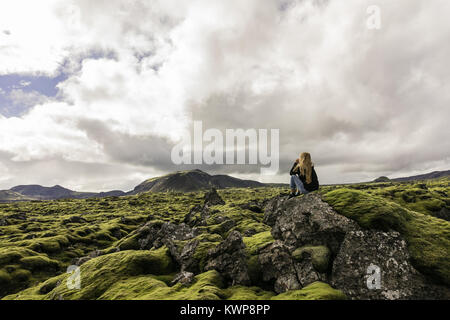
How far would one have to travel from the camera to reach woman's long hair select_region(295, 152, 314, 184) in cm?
2117

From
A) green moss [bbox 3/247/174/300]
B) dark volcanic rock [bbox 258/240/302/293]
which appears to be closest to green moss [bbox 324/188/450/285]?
dark volcanic rock [bbox 258/240/302/293]

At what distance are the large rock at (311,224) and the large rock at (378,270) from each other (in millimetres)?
991

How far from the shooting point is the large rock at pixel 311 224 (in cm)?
1844

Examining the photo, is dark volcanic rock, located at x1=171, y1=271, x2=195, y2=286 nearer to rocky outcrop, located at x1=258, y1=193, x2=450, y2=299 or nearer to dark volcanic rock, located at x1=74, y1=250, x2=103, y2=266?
rocky outcrop, located at x1=258, y1=193, x2=450, y2=299

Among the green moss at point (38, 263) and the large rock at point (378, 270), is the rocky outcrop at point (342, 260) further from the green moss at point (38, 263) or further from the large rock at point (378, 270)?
the green moss at point (38, 263)

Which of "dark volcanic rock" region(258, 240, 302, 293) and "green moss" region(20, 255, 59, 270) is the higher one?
"dark volcanic rock" region(258, 240, 302, 293)

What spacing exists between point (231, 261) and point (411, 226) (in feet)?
51.2

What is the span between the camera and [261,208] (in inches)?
3612

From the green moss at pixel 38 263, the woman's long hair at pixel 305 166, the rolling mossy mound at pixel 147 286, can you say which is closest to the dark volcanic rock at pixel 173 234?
the rolling mossy mound at pixel 147 286

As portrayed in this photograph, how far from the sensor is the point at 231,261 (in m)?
20.0

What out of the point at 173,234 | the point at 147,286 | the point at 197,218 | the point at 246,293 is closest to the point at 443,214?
the point at 197,218
